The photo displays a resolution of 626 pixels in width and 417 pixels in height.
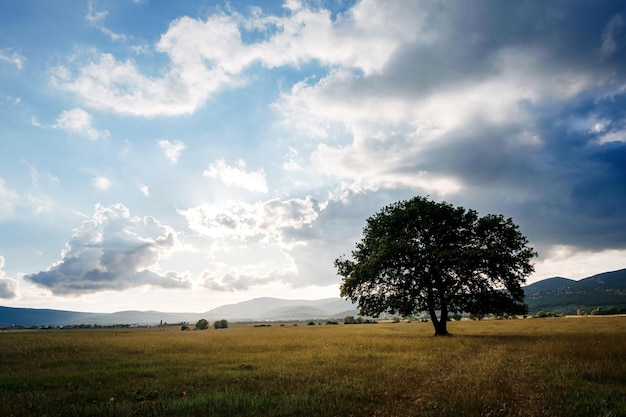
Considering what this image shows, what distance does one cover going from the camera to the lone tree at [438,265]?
3794cm

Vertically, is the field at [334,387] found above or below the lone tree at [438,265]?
below

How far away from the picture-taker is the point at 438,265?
37.6 meters

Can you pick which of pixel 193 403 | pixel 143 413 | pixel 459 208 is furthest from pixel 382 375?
pixel 459 208

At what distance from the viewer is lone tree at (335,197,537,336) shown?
37.9 metres

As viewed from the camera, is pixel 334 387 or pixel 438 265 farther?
pixel 438 265

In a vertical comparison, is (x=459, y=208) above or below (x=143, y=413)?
above

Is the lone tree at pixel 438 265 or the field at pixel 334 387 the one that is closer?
the field at pixel 334 387

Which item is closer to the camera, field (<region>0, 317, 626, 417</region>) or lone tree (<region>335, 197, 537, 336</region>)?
field (<region>0, 317, 626, 417</region>)

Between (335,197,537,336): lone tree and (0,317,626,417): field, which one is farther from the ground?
(335,197,537,336): lone tree

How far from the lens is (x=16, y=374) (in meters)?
16.6

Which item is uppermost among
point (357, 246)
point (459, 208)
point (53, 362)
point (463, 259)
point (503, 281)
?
point (459, 208)

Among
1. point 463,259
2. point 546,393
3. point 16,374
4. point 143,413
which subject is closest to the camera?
point 143,413

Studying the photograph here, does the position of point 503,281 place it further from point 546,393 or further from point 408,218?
point 546,393

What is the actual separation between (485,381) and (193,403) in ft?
33.3
